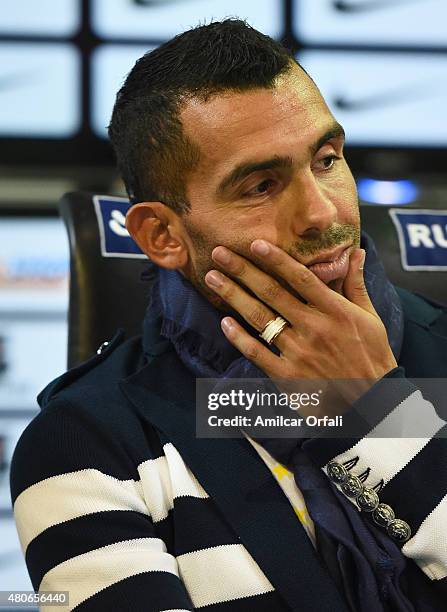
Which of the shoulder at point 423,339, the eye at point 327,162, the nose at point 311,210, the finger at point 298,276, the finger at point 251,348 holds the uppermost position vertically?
the eye at point 327,162

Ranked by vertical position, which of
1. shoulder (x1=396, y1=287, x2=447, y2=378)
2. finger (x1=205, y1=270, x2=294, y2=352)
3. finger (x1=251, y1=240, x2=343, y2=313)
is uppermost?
finger (x1=251, y1=240, x2=343, y2=313)

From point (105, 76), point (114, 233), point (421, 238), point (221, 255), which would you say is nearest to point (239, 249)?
point (221, 255)

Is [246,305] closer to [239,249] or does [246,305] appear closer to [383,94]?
[239,249]

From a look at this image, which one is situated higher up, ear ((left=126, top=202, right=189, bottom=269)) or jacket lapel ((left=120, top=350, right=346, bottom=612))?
ear ((left=126, top=202, right=189, bottom=269))

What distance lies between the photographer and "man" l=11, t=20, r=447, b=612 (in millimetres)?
1023

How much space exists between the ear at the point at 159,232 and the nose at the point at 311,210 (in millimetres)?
188

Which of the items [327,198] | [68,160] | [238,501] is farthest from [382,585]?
[68,160]

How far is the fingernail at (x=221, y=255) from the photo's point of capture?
1180 mm

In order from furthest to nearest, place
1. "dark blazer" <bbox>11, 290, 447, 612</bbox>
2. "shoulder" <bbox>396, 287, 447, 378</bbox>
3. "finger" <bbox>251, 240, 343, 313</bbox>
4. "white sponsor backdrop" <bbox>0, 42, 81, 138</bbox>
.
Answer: "white sponsor backdrop" <bbox>0, 42, 81, 138</bbox>, "shoulder" <bbox>396, 287, 447, 378</bbox>, "finger" <bbox>251, 240, 343, 313</bbox>, "dark blazer" <bbox>11, 290, 447, 612</bbox>

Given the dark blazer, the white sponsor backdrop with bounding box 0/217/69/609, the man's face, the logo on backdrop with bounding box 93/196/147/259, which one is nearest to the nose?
the man's face

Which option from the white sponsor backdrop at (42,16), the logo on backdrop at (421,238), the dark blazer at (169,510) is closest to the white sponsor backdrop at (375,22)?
the white sponsor backdrop at (42,16)

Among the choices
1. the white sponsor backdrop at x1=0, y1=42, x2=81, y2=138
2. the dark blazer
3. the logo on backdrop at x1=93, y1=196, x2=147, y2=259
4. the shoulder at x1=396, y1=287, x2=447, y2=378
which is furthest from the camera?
the white sponsor backdrop at x1=0, y1=42, x2=81, y2=138

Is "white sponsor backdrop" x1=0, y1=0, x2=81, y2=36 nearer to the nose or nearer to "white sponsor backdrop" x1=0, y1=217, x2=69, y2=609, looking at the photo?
"white sponsor backdrop" x1=0, y1=217, x2=69, y2=609

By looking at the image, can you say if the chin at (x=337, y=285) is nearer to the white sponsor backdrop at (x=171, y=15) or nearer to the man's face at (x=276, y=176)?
the man's face at (x=276, y=176)
